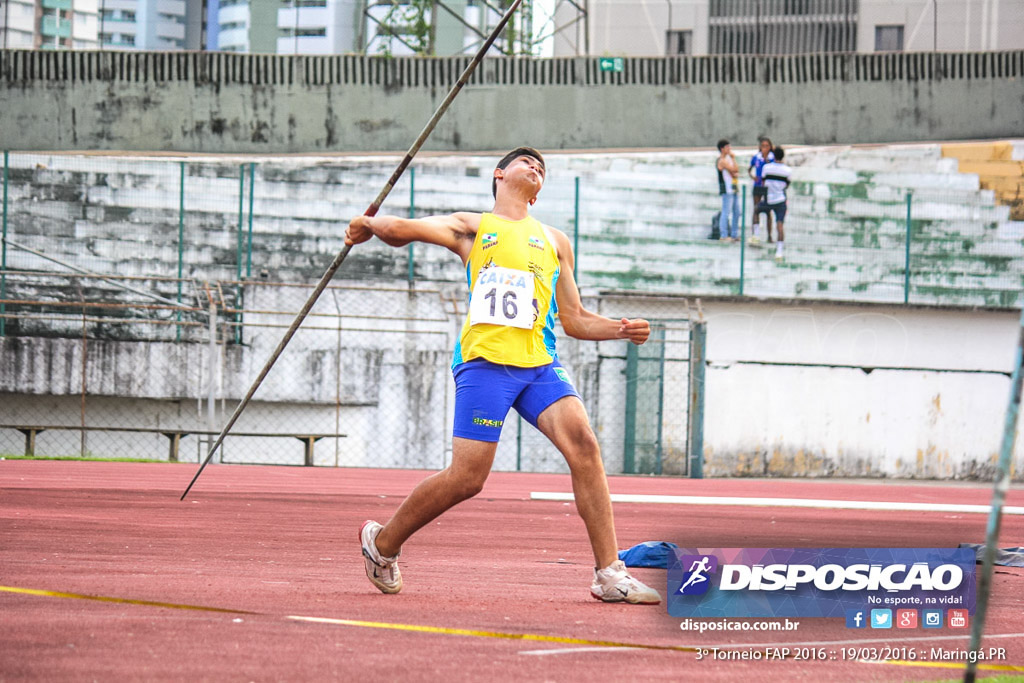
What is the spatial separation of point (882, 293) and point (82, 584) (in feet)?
65.0

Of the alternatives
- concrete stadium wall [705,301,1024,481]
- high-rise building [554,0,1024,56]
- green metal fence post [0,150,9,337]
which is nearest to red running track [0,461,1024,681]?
green metal fence post [0,150,9,337]

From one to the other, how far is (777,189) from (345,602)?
1849 centimetres

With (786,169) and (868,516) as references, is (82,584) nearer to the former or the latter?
(868,516)

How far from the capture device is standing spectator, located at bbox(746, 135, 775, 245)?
22.7 m

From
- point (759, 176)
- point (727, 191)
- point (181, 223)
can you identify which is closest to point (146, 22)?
point (181, 223)

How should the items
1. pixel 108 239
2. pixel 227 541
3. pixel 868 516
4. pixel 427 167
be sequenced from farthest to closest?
pixel 427 167 → pixel 108 239 → pixel 868 516 → pixel 227 541

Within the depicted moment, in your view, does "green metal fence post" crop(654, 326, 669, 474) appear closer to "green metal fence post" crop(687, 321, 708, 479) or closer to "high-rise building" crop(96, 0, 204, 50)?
"green metal fence post" crop(687, 321, 708, 479)

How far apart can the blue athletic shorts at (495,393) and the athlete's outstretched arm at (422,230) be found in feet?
1.69

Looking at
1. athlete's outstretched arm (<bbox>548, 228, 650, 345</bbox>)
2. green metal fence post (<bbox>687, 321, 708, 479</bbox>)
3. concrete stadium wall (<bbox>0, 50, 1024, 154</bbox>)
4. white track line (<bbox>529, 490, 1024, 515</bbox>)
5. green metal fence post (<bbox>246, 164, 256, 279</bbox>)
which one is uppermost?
concrete stadium wall (<bbox>0, 50, 1024, 154</bbox>)

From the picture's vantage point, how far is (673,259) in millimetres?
23219

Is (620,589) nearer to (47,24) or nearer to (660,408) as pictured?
(660,408)

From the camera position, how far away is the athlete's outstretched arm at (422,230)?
5.46m

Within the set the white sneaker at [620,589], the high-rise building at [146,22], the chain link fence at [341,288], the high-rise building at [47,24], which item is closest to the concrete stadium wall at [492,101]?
the high-rise building at [47,24]

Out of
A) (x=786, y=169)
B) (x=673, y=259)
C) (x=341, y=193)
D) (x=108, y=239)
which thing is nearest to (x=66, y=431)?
(x=108, y=239)
